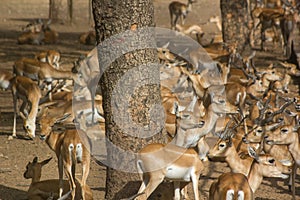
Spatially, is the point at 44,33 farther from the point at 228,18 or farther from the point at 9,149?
the point at 9,149

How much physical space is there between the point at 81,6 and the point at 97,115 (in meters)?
15.5

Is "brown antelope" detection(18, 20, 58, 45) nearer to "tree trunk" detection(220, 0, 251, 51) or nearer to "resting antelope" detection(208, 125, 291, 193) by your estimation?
"tree trunk" detection(220, 0, 251, 51)

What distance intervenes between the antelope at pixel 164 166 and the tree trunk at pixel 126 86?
0.46 ft

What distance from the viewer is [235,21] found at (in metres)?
13.9

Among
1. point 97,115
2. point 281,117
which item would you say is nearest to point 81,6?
point 97,115

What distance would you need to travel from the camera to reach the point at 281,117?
891 centimetres

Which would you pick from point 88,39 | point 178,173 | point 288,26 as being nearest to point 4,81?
point 178,173

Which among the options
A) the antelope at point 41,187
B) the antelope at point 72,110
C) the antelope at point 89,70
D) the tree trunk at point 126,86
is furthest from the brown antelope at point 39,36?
the tree trunk at point 126,86

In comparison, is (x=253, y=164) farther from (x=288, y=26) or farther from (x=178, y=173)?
(x=288, y=26)

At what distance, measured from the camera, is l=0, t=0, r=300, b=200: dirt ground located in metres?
7.65

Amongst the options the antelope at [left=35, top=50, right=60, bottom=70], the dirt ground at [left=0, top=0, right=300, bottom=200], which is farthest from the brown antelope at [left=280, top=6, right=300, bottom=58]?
the antelope at [left=35, top=50, right=60, bottom=70]

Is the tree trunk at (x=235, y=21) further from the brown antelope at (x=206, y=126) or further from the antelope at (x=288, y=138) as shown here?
the antelope at (x=288, y=138)

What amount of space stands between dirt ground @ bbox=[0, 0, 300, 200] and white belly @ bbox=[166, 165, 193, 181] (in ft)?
2.87

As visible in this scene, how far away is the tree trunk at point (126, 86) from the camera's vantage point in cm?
622
